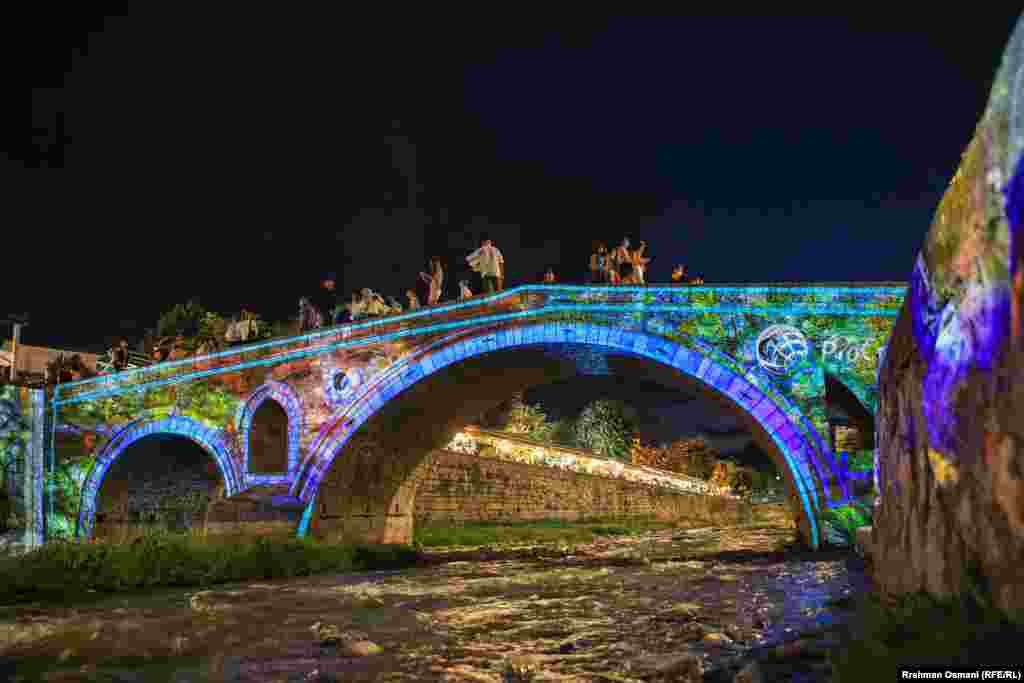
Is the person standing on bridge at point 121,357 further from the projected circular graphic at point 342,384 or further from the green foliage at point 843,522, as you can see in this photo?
the green foliage at point 843,522

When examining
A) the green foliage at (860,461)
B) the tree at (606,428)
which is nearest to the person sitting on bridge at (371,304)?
the green foliage at (860,461)

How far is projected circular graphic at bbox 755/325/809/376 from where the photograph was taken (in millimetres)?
12523

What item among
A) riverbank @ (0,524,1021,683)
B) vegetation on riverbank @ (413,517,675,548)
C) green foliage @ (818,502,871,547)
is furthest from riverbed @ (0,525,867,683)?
vegetation on riverbank @ (413,517,675,548)

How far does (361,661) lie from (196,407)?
13.7 m

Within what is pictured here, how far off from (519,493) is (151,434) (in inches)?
379

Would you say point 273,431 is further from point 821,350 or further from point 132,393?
point 821,350

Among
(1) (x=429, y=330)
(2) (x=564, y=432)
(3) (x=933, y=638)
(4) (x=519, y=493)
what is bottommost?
(4) (x=519, y=493)

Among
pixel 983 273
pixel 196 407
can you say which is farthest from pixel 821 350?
pixel 196 407

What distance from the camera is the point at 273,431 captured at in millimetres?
17391

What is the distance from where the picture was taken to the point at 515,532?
2095 cm

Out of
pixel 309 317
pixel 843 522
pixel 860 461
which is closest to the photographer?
A: pixel 843 522

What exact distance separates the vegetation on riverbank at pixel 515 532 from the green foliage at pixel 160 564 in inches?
221

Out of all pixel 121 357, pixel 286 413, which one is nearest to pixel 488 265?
pixel 286 413

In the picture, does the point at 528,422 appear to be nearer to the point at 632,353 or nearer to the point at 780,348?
the point at 632,353
